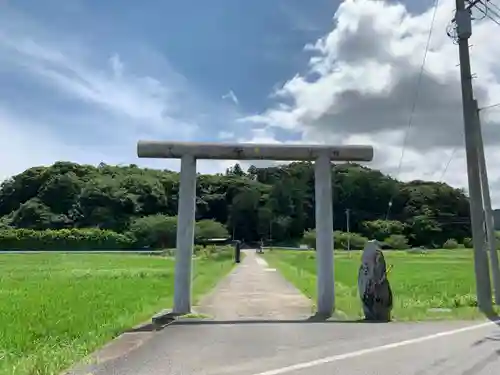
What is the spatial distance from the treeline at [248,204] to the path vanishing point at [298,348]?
76554mm

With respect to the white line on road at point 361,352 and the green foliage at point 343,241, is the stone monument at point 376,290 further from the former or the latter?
the green foliage at point 343,241

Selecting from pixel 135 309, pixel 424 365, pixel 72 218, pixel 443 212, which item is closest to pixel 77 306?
pixel 135 309

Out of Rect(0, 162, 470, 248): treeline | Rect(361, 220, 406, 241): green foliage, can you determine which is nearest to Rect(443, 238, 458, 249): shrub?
Rect(0, 162, 470, 248): treeline

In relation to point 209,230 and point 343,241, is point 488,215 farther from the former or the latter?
point 343,241

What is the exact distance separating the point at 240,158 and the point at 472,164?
218 inches

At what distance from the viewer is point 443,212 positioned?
94.9 m

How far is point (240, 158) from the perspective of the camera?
12266mm

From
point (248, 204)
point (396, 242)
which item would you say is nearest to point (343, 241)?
point (396, 242)

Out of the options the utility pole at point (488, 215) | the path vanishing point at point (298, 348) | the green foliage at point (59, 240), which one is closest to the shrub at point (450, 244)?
the green foliage at point (59, 240)

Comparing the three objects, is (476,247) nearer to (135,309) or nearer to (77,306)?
(135,309)

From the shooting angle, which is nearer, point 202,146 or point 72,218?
point 202,146

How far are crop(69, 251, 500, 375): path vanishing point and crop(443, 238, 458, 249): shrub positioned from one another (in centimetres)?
8254

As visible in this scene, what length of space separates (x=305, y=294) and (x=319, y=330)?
751 centimetres

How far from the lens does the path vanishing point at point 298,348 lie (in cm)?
639
